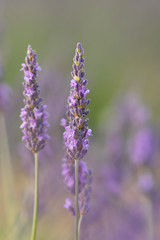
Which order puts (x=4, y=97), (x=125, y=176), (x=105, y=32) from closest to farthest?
(x=4, y=97) → (x=125, y=176) → (x=105, y=32)

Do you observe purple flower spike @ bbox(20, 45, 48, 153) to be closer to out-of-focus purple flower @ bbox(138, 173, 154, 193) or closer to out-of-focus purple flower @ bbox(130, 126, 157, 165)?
out-of-focus purple flower @ bbox(138, 173, 154, 193)

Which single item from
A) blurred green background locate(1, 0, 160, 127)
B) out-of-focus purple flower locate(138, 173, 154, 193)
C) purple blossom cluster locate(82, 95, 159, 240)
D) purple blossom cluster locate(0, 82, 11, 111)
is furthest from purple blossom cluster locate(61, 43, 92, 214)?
blurred green background locate(1, 0, 160, 127)

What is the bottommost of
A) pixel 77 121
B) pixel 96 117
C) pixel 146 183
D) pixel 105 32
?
pixel 77 121

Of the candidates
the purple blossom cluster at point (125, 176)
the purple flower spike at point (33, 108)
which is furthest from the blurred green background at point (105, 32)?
the purple flower spike at point (33, 108)

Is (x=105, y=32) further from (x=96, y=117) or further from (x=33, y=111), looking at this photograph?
(x=33, y=111)

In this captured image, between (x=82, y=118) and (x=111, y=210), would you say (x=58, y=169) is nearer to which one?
(x=111, y=210)

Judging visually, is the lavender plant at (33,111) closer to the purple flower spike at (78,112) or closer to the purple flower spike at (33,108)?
the purple flower spike at (33,108)

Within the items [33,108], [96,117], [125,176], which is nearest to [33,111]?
[33,108]
